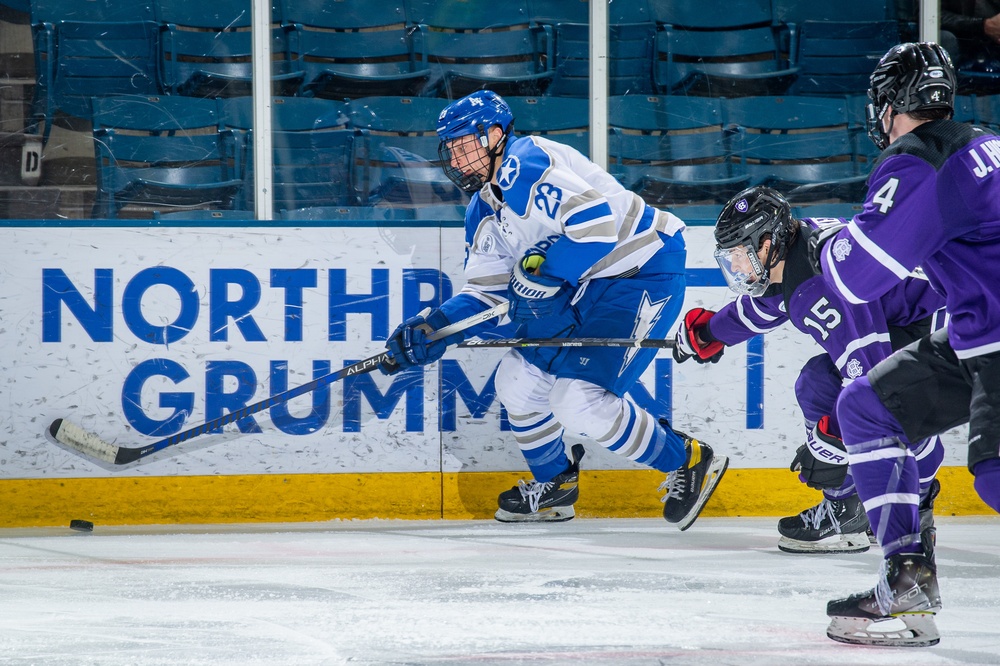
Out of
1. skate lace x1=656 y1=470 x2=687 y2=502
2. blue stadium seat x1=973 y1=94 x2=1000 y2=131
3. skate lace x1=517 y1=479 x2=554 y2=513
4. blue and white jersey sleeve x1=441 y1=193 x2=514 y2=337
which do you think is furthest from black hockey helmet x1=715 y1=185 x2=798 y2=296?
blue stadium seat x1=973 y1=94 x2=1000 y2=131

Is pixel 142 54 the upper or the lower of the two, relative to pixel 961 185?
upper

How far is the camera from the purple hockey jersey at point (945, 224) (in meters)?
1.71

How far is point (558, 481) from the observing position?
358 centimetres

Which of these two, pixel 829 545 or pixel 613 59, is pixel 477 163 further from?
pixel 829 545

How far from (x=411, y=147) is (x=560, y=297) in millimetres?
958

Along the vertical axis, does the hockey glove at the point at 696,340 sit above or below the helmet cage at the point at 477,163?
below

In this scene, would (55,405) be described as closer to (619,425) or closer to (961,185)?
(619,425)

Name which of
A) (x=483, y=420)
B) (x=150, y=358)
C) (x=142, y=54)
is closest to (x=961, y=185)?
(x=483, y=420)

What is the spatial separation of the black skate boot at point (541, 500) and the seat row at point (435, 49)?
1492 mm

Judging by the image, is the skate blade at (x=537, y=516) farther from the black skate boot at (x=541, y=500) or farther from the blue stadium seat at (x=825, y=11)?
the blue stadium seat at (x=825, y=11)

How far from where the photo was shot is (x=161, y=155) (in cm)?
380

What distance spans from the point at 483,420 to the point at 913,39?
2.26m

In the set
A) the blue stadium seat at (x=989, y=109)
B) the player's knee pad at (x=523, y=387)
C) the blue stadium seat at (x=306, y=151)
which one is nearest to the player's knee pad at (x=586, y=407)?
the player's knee pad at (x=523, y=387)

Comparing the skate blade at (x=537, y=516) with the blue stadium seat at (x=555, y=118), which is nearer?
the skate blade at (x=537, y=516)
